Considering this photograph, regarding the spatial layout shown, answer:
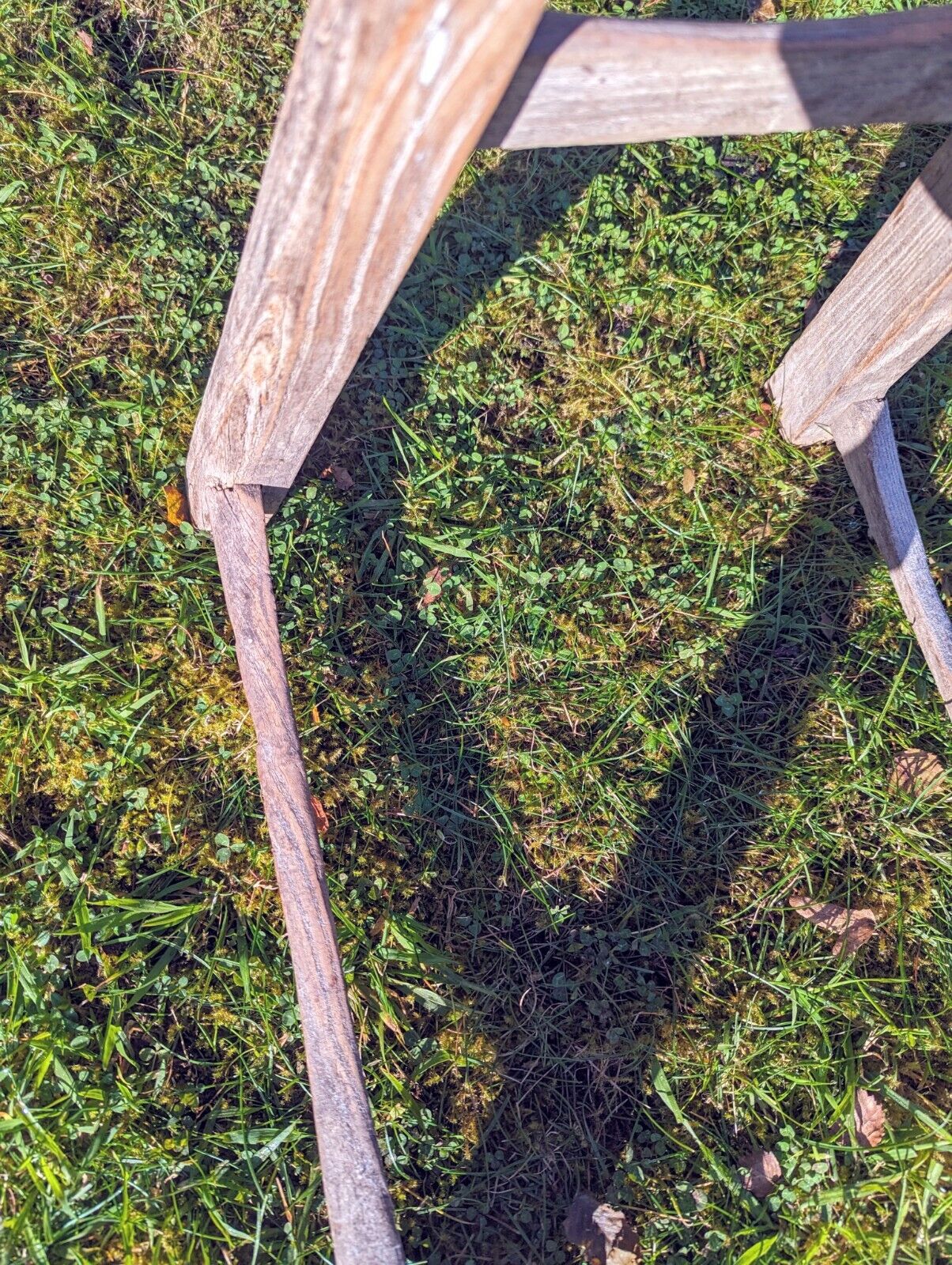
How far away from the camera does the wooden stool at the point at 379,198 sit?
1.17 metres

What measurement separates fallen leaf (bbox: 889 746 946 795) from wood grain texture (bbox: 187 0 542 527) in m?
2.28

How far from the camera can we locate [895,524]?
259 centimetres

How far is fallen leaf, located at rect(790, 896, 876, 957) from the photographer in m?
2.60

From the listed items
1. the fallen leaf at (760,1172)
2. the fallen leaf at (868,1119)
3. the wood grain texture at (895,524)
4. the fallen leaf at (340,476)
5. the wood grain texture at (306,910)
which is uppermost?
the wood grain texture at (895,524)

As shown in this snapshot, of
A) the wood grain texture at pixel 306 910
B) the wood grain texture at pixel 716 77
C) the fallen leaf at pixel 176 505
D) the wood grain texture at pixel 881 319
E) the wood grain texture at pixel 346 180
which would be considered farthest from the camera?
the fallen leaf at pixel 176 505

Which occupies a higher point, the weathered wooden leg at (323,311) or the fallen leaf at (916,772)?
the weathered wooden leg at (323,311)

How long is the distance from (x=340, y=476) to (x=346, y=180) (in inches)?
60.3

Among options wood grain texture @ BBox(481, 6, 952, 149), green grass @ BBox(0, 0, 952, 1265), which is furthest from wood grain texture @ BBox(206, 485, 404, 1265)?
wood grain texture @ BBox(481, 6, 952, 149)

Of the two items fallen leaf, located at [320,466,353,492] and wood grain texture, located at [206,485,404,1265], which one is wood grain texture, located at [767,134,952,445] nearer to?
fallen leaf, located at [320,466,353,492]

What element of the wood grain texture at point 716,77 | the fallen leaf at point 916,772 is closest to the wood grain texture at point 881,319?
the wood grain texture at point 716,77

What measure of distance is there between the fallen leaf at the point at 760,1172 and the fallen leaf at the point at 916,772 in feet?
Result: 4.13

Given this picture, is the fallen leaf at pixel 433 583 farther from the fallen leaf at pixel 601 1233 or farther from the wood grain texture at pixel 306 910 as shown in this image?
the fallen leaf at pixel 601 1233

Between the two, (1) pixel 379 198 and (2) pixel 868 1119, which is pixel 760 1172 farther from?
(1) pixel 379 198

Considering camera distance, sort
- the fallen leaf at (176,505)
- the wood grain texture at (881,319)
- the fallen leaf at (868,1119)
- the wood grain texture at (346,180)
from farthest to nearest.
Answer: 1. the fallen leaf at (176,505)
2. the fallen leaf at (868,1119)
3. the wood grain texture at (881,319)
4. the wood grain texture at (346,180)
